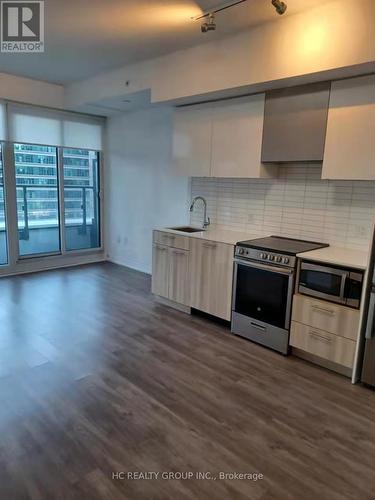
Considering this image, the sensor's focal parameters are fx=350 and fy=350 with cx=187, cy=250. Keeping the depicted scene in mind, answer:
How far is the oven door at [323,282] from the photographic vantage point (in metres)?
2.72

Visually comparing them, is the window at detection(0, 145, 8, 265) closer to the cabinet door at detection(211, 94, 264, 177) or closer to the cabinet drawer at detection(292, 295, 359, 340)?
the cabinet door at detection(211, 94, 264, 177)

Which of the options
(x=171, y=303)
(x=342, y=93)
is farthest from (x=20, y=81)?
(x=342, y=93)

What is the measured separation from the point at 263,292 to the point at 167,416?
4.79 ft

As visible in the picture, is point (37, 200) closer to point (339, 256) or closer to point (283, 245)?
point (283, 245)

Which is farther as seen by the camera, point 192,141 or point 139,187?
point 139,187

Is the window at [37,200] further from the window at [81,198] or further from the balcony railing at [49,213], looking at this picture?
the window at [81,198]

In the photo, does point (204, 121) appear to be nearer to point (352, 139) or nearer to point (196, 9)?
point (196, 9)

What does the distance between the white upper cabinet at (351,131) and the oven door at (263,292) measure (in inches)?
37.3

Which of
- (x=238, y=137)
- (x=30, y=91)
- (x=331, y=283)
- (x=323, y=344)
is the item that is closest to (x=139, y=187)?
(x=30, y=91)

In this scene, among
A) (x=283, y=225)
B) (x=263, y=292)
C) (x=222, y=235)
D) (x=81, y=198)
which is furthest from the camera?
(x=81, y=198)

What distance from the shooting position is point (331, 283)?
277cm

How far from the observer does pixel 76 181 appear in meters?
6.02

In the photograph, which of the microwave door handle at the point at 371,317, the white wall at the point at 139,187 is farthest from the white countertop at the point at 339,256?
the white wall at the point at 139,187

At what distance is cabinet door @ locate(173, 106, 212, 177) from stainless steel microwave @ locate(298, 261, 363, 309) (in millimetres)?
1684
